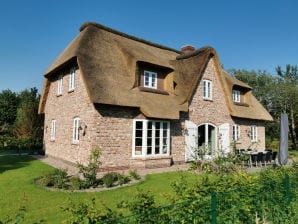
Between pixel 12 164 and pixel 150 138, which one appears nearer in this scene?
pixel 150 138

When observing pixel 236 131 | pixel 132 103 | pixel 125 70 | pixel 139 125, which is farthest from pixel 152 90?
pixel 236 131

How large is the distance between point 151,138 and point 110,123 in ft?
8.25

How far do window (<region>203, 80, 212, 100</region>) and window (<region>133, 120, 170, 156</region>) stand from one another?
484 centimetres

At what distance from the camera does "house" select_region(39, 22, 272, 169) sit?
1362 cm

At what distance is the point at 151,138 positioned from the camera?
1469 cm

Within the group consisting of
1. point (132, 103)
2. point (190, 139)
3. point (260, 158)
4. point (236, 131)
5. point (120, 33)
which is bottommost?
point (260, 158)

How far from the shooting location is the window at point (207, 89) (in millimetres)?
18812

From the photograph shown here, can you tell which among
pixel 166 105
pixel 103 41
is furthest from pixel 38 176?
pixel 103 41

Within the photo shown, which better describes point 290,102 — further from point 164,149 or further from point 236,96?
point 164,149

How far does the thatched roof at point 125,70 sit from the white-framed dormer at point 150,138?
88 cm

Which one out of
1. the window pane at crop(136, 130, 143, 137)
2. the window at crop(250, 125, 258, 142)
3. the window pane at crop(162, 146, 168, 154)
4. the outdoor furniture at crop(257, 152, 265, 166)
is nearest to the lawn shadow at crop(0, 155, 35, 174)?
the window pane at crop(136, 130, 143, 137)

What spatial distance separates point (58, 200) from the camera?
8055 millimetres

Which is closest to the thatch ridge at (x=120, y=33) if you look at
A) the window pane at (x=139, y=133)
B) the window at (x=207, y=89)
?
the window at (x=207, y=89)

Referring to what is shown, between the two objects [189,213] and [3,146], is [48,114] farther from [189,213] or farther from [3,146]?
[189,213]
